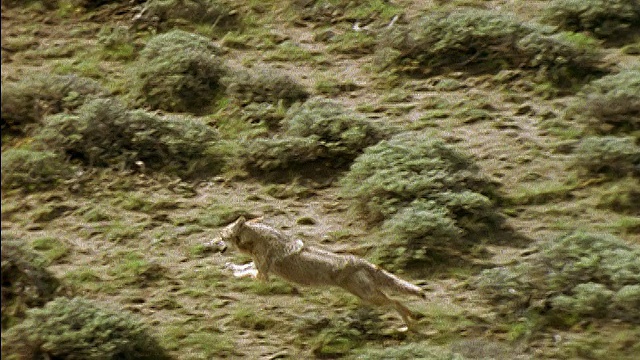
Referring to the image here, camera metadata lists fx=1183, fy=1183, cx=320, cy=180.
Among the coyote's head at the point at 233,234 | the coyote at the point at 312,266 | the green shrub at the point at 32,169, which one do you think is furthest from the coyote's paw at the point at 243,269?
the green shrub at the point at 32,169

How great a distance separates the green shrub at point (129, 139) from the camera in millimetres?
9312

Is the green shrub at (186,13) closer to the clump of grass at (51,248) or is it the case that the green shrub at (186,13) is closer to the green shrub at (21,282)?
the clump of grass at (51,248)

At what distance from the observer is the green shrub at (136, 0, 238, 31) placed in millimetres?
11625

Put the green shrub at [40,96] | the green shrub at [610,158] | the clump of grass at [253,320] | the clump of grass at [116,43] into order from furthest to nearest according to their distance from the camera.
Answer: the clump of grass at [116,43] → the green shrub at [40,96] → the green shrub at [610,158] → the clump of grass at [253,320]

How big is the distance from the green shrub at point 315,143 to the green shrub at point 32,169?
144 cm

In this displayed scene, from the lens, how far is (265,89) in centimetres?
1022

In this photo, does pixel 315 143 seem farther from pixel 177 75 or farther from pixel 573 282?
pixel 573 282

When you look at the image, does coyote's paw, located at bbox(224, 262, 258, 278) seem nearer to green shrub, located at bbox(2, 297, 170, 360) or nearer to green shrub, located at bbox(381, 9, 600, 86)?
green shrub, located at bbox(2, 297, 170, 360)

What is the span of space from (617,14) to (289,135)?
3423 mm

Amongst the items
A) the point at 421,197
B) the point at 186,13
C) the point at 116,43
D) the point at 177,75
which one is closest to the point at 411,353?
the point at 421,197

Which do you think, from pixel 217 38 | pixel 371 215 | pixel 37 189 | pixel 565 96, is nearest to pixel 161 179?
pixel 37 189

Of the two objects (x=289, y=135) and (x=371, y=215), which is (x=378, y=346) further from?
(x=289, y=135)

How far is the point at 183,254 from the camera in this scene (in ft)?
26.7

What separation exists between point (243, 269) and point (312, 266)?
2.45ft
